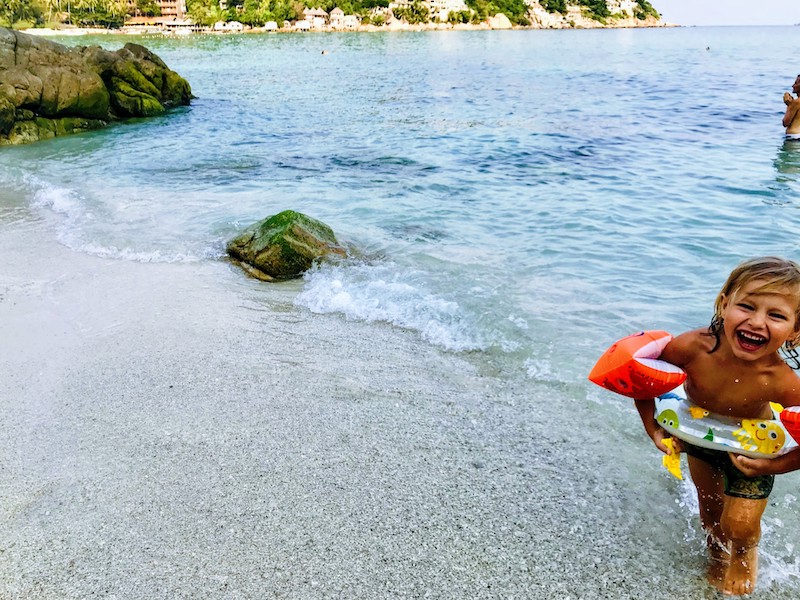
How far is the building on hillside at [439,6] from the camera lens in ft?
550

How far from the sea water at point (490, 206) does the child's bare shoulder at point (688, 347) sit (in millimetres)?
1011

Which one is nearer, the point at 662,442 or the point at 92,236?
the point at 662,442

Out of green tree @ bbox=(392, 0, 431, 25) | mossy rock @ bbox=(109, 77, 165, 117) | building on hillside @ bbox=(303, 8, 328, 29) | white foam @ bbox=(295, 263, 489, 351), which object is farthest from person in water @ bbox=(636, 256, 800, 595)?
green tree @ bbox=(392, 0, 431, 25)

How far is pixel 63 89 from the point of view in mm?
19703

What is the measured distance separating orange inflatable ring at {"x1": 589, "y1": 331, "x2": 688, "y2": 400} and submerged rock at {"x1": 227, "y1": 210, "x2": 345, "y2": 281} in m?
4.78

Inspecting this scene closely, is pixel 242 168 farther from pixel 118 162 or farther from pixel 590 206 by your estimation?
pixel 590 206

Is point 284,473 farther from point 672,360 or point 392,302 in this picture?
point 392,302

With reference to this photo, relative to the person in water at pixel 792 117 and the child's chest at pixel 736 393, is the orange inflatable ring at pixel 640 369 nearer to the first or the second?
the child's chest at pixel 736 393

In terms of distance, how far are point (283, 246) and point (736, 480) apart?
5.51 m

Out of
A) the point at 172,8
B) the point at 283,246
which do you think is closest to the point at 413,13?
the point at 172,8

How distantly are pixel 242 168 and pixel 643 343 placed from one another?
41.1ft

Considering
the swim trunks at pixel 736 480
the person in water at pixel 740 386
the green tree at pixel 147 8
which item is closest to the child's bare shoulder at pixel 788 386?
the person in water at pixel 740 386

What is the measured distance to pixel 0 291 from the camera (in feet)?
21.6

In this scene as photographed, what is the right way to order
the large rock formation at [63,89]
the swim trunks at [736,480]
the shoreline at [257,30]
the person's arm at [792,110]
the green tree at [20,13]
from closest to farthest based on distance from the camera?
the swim trunks at [736,480] < the person's arm at [792,110] < the large rock formation at [63,89] < the green tree at [20,13] < the shoreline at [257,30]
